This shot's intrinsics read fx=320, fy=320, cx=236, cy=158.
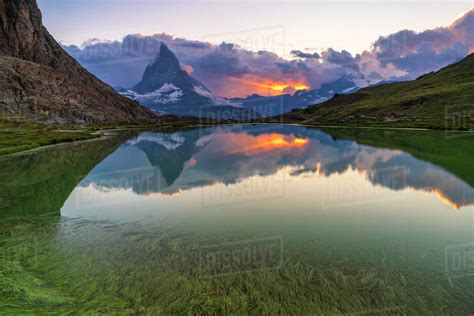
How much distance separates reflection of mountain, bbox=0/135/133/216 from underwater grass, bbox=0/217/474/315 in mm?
11961

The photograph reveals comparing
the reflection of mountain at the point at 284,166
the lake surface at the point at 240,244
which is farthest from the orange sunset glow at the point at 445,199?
the lake surface at the point at 240,244

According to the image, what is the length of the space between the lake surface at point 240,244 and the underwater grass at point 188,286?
0.07 metres


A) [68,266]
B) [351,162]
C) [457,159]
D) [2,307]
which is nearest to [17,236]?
[68,266]

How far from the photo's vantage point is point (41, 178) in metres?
45.2

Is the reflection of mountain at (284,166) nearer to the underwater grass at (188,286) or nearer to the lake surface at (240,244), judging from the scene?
the lake surface at (240,244)

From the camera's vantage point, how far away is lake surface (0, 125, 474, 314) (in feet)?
46.8

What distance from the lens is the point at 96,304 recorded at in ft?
45.4

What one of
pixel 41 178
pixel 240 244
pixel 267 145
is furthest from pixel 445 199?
pixel 267 145

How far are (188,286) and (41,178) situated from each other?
3922 cm

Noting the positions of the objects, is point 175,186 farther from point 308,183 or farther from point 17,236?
point 17,236

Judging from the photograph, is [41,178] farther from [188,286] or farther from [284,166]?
[188,286]

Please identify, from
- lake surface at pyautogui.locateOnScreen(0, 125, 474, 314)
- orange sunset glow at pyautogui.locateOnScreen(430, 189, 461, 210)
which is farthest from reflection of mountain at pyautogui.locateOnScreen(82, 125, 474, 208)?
lake surface at pyautogui.locateOnScreen(0, 125, 474, 314)

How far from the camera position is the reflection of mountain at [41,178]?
31.6 metres

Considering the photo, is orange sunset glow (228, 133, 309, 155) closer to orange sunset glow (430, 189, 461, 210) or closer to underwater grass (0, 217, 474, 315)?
orange sunset glow (430, 189, 461, 210)
